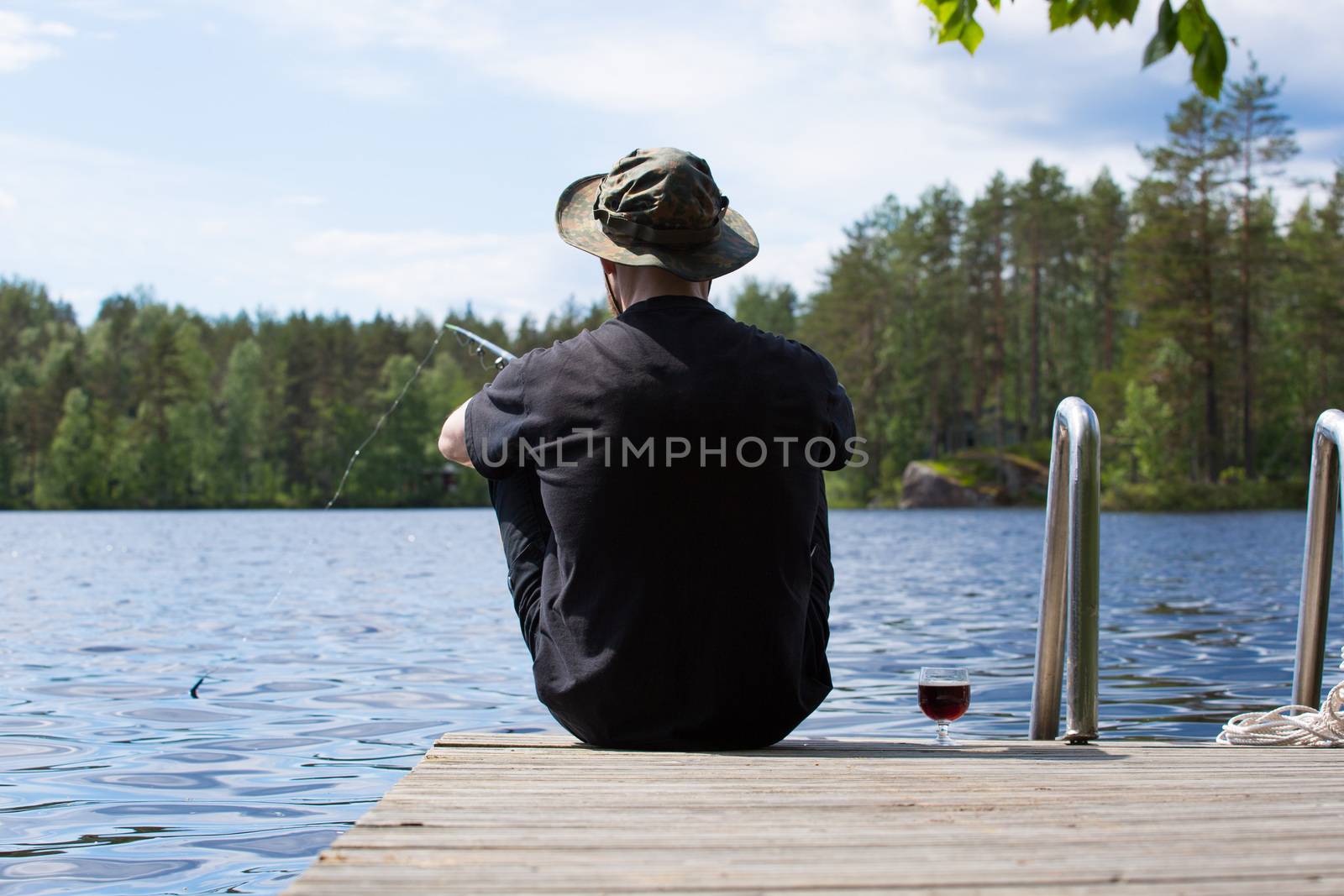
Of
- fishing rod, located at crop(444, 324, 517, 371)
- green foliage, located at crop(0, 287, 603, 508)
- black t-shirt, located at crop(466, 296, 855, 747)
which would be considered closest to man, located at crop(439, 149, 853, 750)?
black t-shirt, located at crop(466, 296, 855, 747)

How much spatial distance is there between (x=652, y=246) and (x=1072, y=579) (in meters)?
1.60

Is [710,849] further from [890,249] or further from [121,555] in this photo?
[890,249]

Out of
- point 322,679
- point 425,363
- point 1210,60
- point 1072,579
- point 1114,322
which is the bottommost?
point 322,679

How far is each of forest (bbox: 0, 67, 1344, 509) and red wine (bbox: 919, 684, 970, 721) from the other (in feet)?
154

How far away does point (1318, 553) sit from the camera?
4.46 meters

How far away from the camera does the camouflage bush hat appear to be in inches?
122

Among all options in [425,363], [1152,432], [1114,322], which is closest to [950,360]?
[1114,322]

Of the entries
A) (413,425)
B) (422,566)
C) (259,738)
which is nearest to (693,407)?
(259,738)

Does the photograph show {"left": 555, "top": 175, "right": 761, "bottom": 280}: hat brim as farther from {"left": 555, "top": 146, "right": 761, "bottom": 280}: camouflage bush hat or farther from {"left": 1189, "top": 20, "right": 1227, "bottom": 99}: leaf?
{"left": 1189, "top": 20, "right": 1227, "bottom": 99}: leaf

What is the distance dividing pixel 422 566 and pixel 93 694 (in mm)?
14520

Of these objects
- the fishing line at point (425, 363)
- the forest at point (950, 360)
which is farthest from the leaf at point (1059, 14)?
the forest at point (950, 360)

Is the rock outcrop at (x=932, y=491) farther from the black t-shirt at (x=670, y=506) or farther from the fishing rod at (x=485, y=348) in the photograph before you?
the black t-shirt at (x=670, y=506)

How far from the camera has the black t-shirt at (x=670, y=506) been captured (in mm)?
2939

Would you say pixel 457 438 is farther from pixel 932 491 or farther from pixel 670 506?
pixel 932 491
